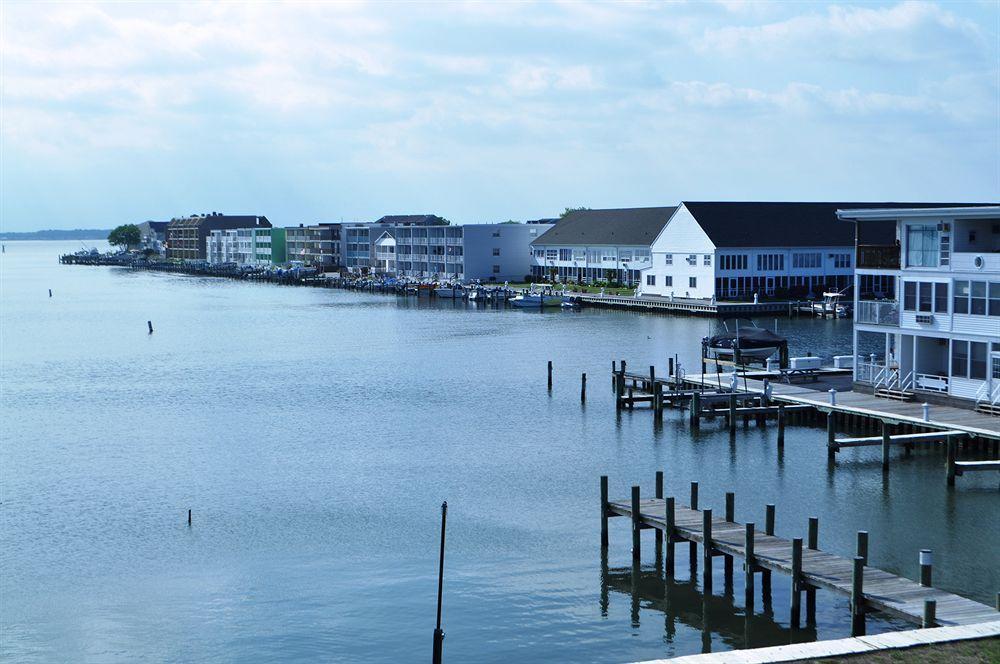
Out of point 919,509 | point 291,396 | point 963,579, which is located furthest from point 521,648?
point 291,396

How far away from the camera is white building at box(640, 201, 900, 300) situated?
334 feet

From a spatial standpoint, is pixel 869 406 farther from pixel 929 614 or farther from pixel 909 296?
pixel 929 614

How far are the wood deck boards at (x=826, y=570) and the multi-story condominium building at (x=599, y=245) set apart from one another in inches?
3358

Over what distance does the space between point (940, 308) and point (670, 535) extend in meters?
19.4

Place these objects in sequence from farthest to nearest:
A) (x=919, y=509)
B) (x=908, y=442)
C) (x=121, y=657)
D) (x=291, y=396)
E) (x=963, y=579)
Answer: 1. (x=291, y=396)
2. (x=908, y=442)
3. (x=919, y=509)
4. (x=963, y=579)
5. (x=121, y=657)

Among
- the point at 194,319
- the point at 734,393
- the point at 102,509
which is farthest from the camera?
the point at 194,319

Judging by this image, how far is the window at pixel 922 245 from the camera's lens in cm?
4238

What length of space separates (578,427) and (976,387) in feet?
49.4

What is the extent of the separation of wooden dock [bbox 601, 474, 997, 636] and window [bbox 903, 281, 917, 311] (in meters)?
17.1

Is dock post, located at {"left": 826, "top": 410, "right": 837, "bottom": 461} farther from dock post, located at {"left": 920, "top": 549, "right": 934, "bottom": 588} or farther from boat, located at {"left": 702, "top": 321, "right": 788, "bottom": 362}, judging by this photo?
boat, located at {"left": 702, "top": 321, "right": 788, "bottom": 362}

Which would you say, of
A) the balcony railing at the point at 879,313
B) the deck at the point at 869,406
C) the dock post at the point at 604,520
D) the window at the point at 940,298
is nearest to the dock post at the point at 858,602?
the dock post at the point at 604,520

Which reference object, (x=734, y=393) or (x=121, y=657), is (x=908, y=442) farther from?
(x=121, y=657)

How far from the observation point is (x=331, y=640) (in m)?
24.6

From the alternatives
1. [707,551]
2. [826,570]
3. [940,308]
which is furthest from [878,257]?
[826,570]
